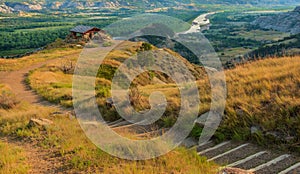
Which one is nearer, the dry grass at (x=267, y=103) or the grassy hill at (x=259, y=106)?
the grassy hill at (x=259, y=106)

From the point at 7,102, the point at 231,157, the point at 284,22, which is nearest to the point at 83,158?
the point at 231,157

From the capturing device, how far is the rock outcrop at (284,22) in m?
154

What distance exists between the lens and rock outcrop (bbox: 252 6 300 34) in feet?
505

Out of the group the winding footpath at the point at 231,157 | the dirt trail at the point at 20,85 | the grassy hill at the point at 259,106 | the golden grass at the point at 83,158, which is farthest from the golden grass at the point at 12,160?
the dirt trail at the point at 20,85

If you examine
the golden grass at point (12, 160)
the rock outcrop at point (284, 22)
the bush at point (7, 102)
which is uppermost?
the golden grass at point (12, 160)

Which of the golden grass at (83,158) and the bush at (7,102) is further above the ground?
the golden grass at (83,158)

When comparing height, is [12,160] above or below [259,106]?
below

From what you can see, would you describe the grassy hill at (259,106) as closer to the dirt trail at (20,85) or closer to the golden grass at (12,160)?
the golden grass at (12,160)

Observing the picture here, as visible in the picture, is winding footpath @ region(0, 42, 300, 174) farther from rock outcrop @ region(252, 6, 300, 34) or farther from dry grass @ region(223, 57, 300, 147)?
rock outcrop @ region(252, 6, 300, 34)

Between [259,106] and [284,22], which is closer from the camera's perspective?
[259,106]

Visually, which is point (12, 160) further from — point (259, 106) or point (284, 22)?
point (284, 22)

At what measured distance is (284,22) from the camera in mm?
164250

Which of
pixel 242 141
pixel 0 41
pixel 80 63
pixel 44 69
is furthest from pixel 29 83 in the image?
pixel 0 41

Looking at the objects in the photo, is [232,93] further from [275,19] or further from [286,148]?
[275,19]
